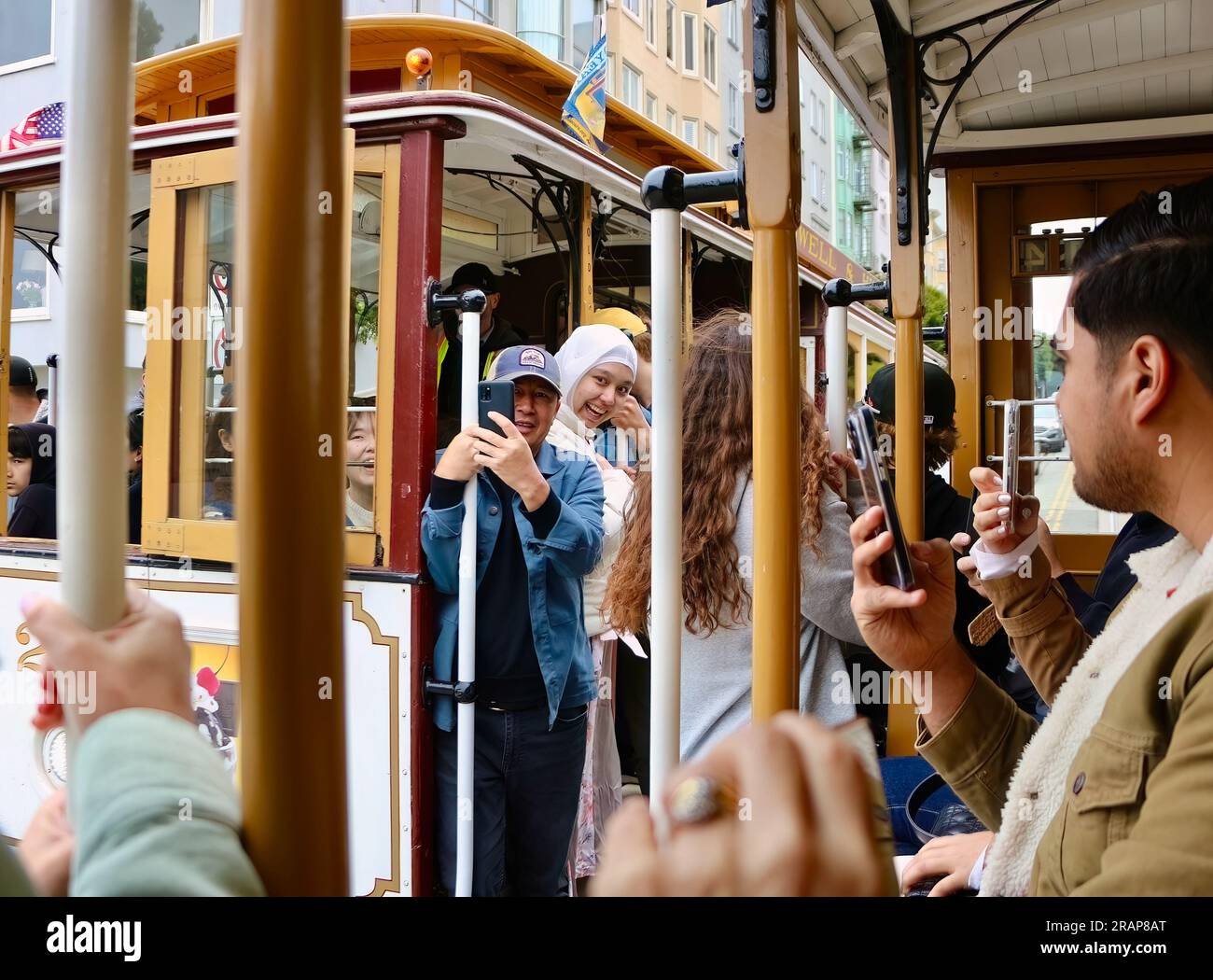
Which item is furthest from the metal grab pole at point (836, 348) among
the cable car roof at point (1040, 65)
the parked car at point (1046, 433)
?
the parked car at point (1046, 433)

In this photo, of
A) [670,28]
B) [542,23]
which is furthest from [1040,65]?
[670,28]

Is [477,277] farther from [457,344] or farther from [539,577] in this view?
[539,577]

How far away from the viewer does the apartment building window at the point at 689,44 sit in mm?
23609

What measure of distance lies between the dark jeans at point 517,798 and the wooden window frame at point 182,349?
0.66 meters

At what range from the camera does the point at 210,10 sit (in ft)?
13.5

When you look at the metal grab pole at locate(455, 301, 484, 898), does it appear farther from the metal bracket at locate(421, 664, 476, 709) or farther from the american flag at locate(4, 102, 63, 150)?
the american flag at locate(4, 102, 63, 150)

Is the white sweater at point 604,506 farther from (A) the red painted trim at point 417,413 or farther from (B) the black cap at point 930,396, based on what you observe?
(B) the black cap at point 930,396

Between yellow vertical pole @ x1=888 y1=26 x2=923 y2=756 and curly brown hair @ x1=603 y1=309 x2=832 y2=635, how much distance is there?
0.68 feet

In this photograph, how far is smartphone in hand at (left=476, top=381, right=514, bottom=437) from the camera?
2.87 metres

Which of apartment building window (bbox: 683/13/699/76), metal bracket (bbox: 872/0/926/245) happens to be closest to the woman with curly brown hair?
metal bracket (bbox: 872/0/926/245)

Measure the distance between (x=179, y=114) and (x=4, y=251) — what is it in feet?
2.77

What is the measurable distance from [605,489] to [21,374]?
8.14ft

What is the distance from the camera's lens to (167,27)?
4246mm
